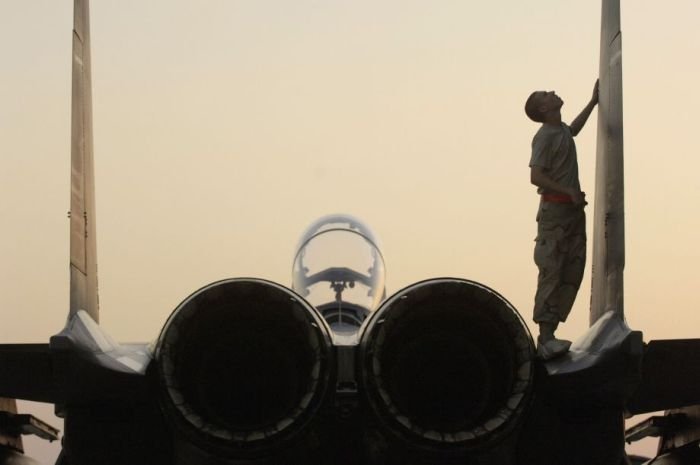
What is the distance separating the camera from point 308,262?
1414cm

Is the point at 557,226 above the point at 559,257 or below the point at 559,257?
above

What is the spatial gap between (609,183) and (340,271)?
395 cm

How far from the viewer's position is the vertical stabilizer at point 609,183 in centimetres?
1039

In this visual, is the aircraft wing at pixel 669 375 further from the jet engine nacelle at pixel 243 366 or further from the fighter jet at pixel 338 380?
the jet engine nacelle at pixel 243 366

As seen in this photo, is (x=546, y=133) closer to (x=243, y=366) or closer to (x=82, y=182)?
(x=243, y=366)

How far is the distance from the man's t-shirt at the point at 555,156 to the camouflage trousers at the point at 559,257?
17cm

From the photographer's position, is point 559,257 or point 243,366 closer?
point 243,366

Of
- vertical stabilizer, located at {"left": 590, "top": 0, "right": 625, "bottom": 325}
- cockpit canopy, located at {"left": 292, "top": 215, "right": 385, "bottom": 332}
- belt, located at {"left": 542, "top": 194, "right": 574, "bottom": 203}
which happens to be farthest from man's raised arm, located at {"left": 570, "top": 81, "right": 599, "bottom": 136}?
cockpit canopy, located at {"left": 292, "top": 215, "right": 385, "bottom": 332}

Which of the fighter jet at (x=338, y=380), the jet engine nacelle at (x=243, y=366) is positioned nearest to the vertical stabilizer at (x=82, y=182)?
the fighter jet at (x=338, y=380)

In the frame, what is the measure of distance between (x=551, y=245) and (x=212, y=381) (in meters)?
2.46

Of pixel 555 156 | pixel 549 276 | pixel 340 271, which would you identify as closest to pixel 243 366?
pixel 549 276

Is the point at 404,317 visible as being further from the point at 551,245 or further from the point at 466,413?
the point at 551,245

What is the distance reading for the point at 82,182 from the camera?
424 inches

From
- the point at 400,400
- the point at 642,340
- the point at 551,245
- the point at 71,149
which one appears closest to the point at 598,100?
the point at 551,245
